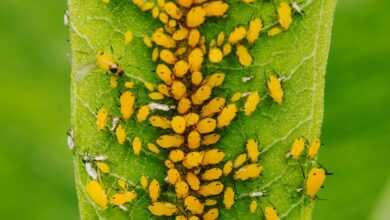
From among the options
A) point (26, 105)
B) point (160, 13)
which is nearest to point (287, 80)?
point (160, 13)

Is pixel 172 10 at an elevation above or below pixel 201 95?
above

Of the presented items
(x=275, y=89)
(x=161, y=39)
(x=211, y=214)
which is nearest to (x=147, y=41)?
(x=161, y=39)

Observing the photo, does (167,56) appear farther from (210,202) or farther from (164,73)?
(210,202)

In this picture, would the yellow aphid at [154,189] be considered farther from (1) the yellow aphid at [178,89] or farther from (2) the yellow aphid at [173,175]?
(1) the yellow aphid at [178,89]

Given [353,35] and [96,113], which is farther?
[353,35]

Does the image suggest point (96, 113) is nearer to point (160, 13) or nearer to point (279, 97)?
point (160, 13)

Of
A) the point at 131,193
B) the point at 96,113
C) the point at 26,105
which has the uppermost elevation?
the point at 26,105

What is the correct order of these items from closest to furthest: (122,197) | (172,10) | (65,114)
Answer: (172,10), (122,197), (65,114)

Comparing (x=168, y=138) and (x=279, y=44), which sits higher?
(x=279, y=44)
